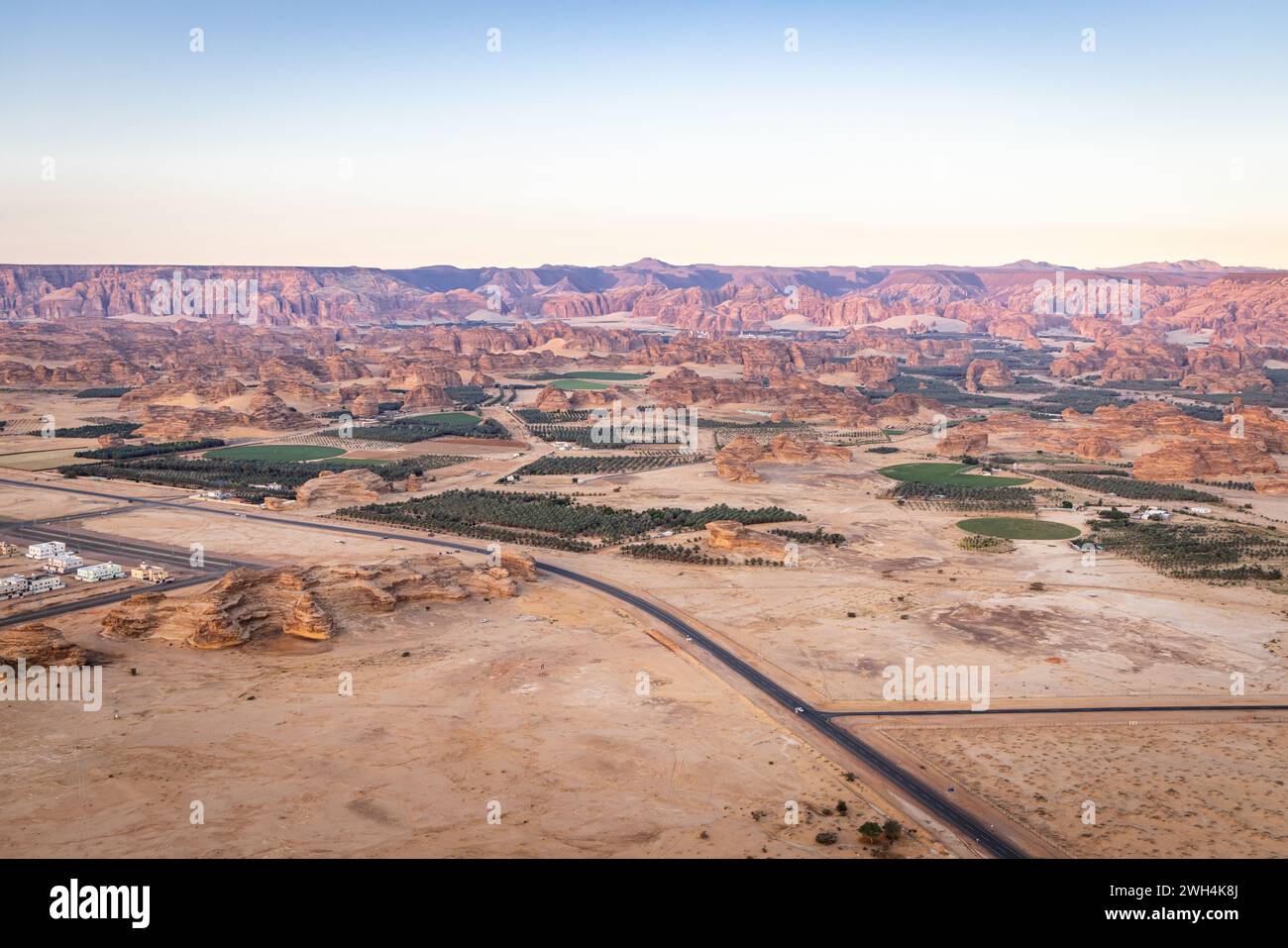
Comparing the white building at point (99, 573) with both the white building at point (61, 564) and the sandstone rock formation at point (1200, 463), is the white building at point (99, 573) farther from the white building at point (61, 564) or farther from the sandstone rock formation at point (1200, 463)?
the sandstone rock formation at point (1200, 463)

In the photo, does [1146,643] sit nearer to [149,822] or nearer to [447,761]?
[447,761]

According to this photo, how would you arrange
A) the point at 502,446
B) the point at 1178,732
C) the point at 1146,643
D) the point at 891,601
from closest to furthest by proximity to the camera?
1. the point at 1178,732
2. the point at 1146,643
3. the point at 891,601
4. the point at 502,446

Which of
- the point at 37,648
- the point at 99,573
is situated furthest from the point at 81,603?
the point at 37,648

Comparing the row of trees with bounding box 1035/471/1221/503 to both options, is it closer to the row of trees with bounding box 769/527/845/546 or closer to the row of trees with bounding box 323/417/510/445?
the row of trees with bounding box 769/527/845/546

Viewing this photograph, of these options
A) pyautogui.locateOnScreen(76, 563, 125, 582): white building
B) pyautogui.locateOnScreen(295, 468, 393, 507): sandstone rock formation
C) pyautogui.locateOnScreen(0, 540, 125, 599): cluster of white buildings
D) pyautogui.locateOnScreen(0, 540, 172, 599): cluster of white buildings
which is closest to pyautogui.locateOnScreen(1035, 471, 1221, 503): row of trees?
pyautogui.locateOnScreen(295, 468, 393, 507): sandstone rock formation

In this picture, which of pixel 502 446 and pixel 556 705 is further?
pixel 502 446
